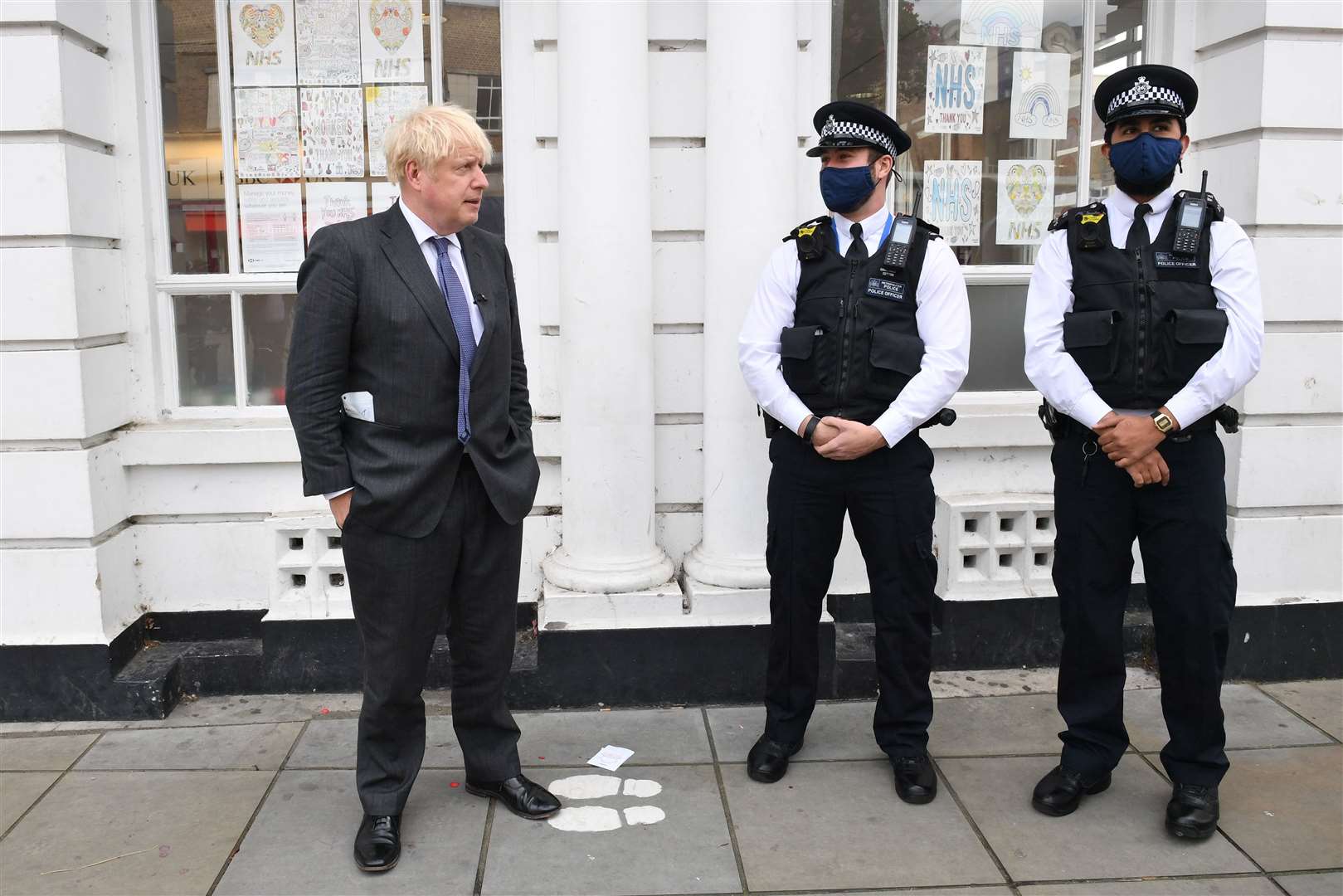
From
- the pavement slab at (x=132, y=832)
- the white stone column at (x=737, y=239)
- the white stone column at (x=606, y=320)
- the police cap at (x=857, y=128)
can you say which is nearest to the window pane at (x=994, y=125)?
the white stone column at (x=737, y=239)

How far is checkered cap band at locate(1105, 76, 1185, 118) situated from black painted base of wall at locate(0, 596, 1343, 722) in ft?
7.68

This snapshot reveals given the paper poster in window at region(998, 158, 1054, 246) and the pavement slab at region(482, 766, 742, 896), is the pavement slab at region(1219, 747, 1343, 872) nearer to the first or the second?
the pavement slab at region(482, 766, 742, 896)

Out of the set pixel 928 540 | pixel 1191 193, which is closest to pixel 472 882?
pixel 928 540

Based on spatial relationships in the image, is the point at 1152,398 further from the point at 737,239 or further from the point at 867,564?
the point at 737,239

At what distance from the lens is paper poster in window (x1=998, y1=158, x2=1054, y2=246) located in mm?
5320

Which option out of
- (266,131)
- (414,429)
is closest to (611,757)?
(414,429)

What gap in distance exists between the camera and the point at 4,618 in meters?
4.61

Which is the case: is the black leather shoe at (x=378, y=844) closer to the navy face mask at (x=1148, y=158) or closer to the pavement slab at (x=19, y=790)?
the pavement slab at (x=19, y=790)

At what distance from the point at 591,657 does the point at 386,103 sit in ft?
8.56

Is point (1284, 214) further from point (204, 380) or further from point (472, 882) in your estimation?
point (204, 380)

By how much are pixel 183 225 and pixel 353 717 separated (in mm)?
2314

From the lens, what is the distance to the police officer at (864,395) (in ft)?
12.3

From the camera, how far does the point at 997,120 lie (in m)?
5.28

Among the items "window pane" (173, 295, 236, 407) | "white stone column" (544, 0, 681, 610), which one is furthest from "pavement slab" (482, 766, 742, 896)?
"window pane" (173, 295, 236, 407)
